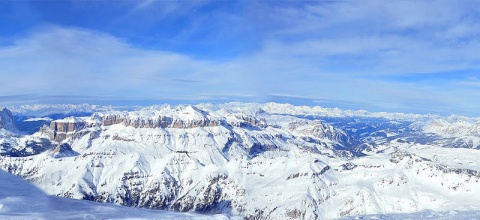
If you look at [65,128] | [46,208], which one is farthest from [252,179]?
[65,128]

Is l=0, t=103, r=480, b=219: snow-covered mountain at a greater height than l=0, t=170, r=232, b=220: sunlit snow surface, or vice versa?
l=0, t=170, r=232, b=220: sunlit snow surface

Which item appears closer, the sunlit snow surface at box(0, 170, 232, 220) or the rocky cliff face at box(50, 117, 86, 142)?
the sunlit snow surface at box(0, 170, 232, 220)

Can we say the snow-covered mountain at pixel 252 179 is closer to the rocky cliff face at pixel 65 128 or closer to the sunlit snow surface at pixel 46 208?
the rocky cliff face at pixel 65 128

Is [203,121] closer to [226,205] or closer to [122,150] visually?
[122,150]

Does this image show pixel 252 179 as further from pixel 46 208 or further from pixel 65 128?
pixel 65 128

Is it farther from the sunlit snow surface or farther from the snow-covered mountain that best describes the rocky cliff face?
the sunlit snow surface

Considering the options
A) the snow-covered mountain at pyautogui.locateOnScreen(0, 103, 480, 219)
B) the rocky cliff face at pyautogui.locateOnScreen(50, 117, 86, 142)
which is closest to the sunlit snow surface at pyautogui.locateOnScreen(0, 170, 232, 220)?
the snow-covered mountain at pyautogui.locateOnScreen(0, 103, 480, 219)

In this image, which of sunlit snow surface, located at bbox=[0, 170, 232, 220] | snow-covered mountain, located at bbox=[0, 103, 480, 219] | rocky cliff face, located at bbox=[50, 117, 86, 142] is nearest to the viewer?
sunlit snow surface, located at bbox=[0, 170, 232, 220]

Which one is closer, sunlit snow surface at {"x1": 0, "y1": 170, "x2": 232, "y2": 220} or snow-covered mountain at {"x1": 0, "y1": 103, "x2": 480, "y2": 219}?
sunlit snow surface at {"x1": 0, "y1": 170, "x2": 232, "y2": 220}

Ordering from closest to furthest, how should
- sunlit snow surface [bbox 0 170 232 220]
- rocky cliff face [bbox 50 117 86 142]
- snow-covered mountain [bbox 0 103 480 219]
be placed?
1. sunlit snow surface [bbox 0 170 232 220]
2. snow-covered mountain [bbox 0 103 480 219]
3. rocky cliff face [bbox 50 117 86 142]
